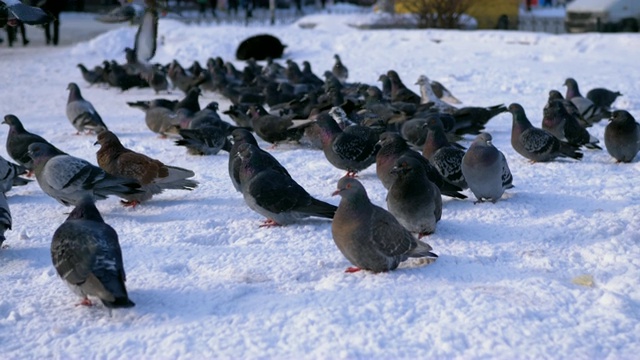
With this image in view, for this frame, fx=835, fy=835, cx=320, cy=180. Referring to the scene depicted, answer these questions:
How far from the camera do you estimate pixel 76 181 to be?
5.96m

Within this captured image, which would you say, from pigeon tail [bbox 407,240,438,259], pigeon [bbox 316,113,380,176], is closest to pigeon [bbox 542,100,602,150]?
pigeon [bbox 316,113,380,176]

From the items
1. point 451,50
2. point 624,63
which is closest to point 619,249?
point 624,63

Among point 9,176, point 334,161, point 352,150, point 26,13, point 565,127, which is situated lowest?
point 9,176

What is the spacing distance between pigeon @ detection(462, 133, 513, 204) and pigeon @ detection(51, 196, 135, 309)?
2.89m

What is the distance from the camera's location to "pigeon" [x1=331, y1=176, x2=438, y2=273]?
4.62 metres

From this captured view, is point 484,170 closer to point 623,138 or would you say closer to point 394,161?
point 394,161

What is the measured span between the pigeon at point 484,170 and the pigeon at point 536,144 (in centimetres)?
158

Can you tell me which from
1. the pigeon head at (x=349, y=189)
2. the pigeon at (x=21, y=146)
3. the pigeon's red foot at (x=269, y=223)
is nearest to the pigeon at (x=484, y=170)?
the pigeon's red foot at (x=269, y=223)

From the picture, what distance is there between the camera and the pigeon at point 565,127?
8531mm

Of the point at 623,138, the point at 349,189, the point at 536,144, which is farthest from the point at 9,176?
the point at 623,138

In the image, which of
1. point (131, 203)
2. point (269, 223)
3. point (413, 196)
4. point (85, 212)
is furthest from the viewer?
point (131, 203)

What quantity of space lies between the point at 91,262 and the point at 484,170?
10.3 feet

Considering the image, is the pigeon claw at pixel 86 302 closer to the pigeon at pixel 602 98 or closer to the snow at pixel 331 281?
the snow at pixel 331 281

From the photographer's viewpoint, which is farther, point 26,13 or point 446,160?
point 446,160
